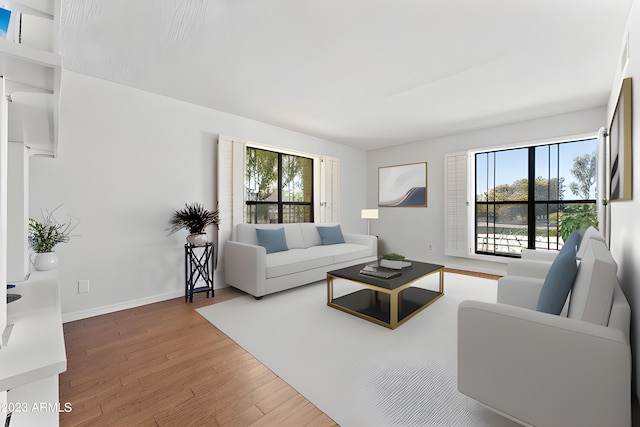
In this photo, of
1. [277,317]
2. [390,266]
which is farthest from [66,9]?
[390,266]

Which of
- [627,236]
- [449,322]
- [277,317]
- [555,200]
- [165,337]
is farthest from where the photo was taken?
[555,200]

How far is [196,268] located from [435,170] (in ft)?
14.7

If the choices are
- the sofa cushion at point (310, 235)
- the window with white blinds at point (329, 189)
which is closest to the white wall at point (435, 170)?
Result: the window with white blinds at point (329, 189)

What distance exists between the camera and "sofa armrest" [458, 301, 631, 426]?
108cm

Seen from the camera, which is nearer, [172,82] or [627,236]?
[627,236]

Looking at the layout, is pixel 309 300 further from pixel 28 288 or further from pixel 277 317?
pixel 28 288

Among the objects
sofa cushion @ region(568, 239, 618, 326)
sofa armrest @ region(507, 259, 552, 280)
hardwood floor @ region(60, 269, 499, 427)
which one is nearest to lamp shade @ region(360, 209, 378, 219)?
sofa armrest @ region(507, 259, 552, 280)

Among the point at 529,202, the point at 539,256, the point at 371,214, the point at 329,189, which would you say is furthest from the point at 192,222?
the point at 529,202

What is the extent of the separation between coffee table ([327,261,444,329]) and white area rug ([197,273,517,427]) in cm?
9

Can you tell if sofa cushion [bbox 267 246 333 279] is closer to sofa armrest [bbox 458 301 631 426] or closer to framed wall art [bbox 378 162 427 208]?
sofa armrest [bbox 458 301 631 426]

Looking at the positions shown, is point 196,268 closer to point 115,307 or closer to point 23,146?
point 115,307

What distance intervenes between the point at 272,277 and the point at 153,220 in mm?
1577

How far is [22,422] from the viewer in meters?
0.99

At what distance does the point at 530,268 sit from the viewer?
2428 millimetres
